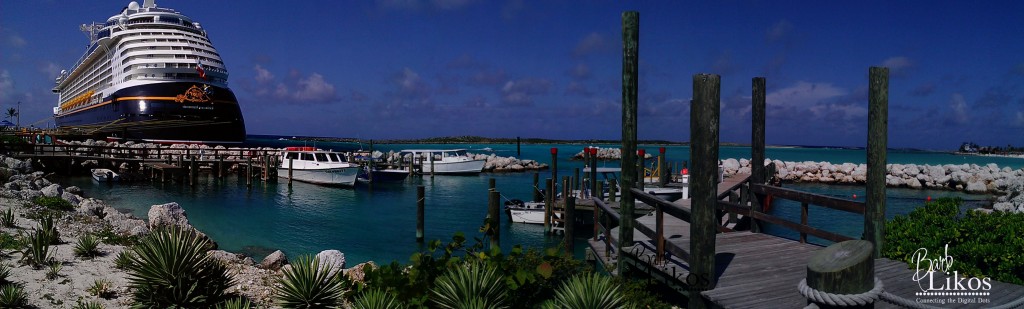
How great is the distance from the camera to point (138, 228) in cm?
1252

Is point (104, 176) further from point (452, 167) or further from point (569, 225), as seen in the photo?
point (569, 225)

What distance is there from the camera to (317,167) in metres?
36.2

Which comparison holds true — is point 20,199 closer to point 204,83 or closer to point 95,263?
point 95,263

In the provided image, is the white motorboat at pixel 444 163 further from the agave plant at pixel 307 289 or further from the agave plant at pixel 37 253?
the agave plant at pixel 307 289

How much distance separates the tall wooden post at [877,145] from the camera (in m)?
6.87

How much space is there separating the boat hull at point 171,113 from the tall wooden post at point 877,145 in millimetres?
54372

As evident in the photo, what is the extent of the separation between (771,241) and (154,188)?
33.3 m

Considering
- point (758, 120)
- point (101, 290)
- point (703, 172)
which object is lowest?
point (101, 290)

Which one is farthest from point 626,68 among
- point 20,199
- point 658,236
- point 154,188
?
point 154,188

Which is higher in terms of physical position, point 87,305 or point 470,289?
point 470,289

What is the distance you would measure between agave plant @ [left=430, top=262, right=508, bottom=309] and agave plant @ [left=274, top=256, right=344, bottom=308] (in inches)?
54.1

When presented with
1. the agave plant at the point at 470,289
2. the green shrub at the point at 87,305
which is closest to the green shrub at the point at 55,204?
the green shrub at the point at 87,305

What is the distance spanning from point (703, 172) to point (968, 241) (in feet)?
11.3

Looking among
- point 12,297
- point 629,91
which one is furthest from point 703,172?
point 12,297
